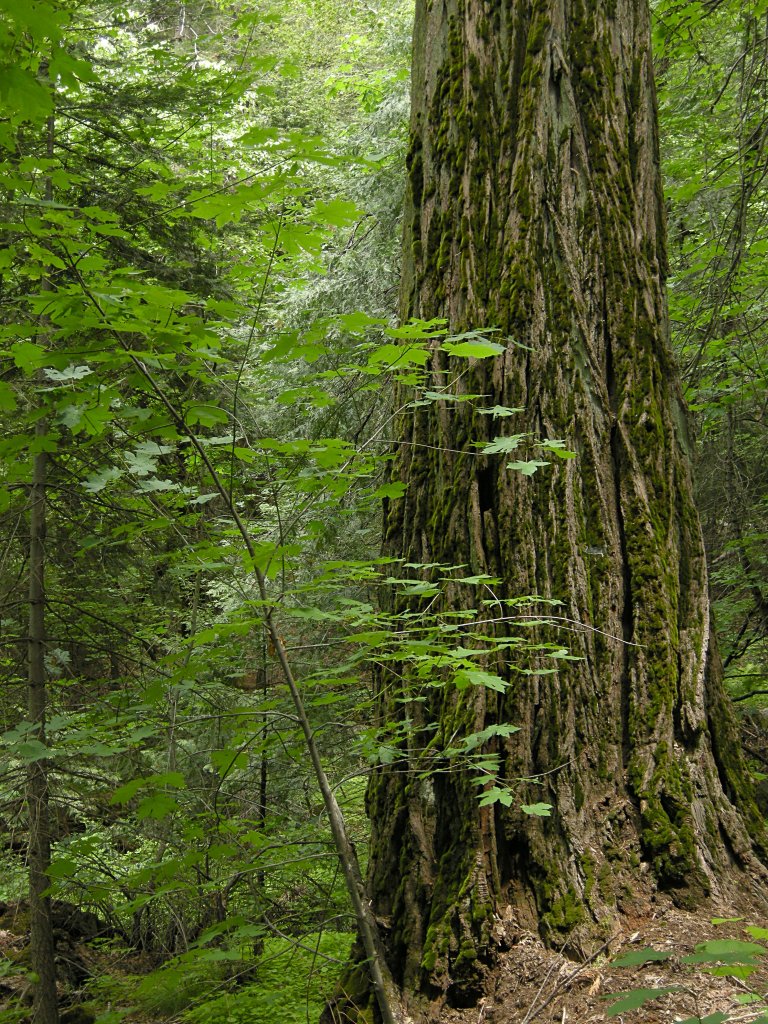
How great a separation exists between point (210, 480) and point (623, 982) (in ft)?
13.8

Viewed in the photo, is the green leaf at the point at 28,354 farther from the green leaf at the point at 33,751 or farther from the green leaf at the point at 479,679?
the green leaf at the point at 479,679

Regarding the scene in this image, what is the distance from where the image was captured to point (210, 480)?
18.4 feet

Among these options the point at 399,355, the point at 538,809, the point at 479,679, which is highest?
the point at 399,355

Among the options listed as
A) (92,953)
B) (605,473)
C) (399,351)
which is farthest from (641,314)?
(92,953)

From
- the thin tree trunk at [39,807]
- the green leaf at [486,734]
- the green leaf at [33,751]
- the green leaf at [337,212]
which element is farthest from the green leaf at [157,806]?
the thin tree trunk at [39,807]

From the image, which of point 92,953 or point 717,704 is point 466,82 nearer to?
point 717,704

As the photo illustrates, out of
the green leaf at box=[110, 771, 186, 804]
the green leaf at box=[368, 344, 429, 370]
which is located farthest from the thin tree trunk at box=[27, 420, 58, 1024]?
the green leaf at box=[368, 344, 429, 370]

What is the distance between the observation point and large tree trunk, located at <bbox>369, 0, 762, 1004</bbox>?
245 centimetres

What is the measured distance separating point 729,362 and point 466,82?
3.86 metres

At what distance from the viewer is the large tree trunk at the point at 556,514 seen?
2445 millimetres

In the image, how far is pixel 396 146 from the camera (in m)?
7.23

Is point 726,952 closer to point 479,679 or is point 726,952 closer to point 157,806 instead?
point 479,679

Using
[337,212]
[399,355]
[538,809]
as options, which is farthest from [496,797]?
[337,212]

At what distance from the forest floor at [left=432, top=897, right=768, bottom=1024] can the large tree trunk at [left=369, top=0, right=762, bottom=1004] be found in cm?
7
